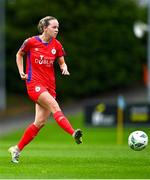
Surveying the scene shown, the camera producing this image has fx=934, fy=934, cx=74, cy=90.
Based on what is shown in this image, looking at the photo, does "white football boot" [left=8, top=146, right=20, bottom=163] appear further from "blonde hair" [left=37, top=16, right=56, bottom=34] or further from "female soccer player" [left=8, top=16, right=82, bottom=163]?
"blonde hair" [left=37, top=16, right=56, bottom=34]

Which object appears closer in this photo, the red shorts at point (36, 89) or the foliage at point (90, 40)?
the red shorts at point (36, 89)

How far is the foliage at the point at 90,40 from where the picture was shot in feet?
206

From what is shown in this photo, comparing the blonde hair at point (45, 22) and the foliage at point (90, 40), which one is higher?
the foliage at point (90, 40)

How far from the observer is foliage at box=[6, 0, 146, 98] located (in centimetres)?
6291

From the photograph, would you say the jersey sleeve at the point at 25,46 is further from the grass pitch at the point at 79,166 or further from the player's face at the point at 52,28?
the grass pitch at the point at 79,166

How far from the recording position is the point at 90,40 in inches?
2514

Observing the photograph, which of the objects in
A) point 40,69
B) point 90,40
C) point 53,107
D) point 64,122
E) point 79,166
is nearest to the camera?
point 79,166

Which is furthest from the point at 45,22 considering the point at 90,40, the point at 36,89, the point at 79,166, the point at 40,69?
the point at 90,40

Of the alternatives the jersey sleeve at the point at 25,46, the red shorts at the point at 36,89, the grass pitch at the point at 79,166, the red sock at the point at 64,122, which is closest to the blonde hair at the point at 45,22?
the jersey sleeve at the point at 25,46

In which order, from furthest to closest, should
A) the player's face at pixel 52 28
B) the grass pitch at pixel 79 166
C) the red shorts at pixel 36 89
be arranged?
the player's face at pixel 52 28 < the red shorts at pixel 36 89 < the grass pitch at pixel 79 166

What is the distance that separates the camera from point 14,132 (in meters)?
47.3

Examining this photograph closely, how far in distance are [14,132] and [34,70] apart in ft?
102

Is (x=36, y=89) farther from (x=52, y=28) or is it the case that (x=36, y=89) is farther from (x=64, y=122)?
(x=52, y=28)

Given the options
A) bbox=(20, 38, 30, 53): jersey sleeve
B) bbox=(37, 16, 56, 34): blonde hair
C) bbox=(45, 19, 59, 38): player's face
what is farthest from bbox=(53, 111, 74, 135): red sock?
bbox=(37, 16, 56, 34): blonde hair
